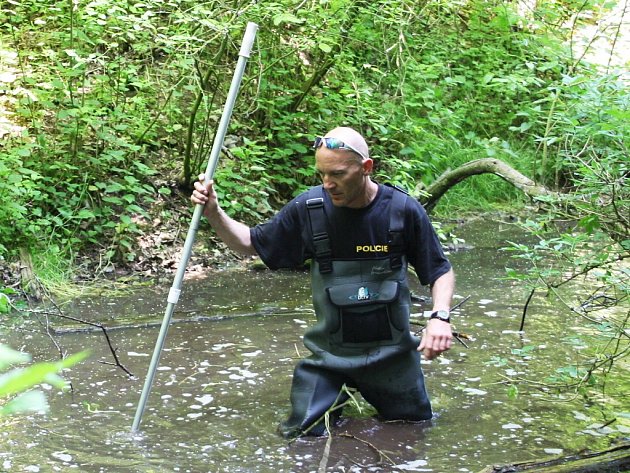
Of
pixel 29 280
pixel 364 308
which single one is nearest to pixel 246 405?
pixel 364 308

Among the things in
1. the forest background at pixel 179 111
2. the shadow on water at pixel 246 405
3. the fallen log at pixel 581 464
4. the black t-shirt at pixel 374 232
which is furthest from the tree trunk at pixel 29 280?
the fallen log at pixel 581 464

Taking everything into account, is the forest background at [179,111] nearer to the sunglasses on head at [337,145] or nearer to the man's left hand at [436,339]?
the man's left hand at [436,339]

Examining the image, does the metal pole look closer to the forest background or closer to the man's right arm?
the man's right arm

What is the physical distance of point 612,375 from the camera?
5809 mm

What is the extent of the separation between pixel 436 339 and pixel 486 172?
430 cm

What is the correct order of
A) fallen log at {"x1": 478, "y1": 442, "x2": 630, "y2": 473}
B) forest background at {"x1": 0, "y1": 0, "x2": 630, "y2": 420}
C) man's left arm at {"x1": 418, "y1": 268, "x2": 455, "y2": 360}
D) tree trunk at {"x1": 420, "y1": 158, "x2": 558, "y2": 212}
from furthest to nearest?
forest background at {"x1": 0, "y1": 0, "x2": 630, "y2": 420} → tree trunk at {"x1": 420, "y1": 158, "x2": 558, "y2": 212} → man's left arm at {"x1": 418, "y1": 268, "x2": 455, "y2": 360} → fallen log at {"x1": 478, "y1": 442, "x2": 630, "y2": 473}

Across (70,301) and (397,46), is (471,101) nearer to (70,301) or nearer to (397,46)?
(397,46)

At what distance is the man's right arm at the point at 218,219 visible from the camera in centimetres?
439

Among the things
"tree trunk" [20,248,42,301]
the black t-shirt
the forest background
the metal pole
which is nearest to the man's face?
the black t-shirt

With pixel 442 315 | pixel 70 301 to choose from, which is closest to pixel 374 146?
pixel 70 301

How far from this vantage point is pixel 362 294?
14.9 feet

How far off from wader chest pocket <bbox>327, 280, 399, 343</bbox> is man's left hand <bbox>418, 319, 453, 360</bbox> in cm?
33

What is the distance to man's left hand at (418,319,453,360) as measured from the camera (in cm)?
430

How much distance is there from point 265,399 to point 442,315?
60.6 inches
